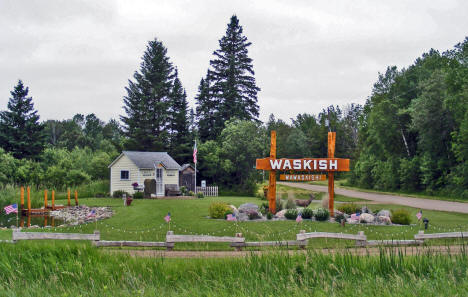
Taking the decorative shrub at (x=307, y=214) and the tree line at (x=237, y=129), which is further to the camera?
the tree line at (x=237, y=129)

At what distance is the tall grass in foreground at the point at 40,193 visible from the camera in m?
29.1

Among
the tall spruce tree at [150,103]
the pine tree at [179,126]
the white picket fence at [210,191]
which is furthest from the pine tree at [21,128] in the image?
the white picket fence at [210,191]

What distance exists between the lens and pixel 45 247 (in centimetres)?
913

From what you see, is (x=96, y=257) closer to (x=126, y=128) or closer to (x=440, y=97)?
(x=440, y=97)

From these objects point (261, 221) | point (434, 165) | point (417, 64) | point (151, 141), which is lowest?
point (261, 221)

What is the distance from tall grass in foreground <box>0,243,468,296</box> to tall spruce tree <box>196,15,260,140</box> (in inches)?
1707

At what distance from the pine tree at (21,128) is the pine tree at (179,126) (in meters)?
14.9

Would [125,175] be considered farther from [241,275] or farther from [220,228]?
[241,275]

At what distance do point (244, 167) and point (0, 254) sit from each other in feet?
111

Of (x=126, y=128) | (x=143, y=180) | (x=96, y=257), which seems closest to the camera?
(x=96, y=257)

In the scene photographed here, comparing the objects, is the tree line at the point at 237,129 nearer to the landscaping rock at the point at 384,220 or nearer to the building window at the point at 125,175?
the building window at the point at 125,175

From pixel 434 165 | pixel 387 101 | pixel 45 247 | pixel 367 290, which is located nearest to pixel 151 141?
pixel 387 101

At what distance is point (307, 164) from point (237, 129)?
2041 cm

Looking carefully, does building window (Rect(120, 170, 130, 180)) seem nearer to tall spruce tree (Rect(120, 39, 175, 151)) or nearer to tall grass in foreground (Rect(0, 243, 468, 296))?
tall spruce tree (Rect(120, 39, 175, 151))
